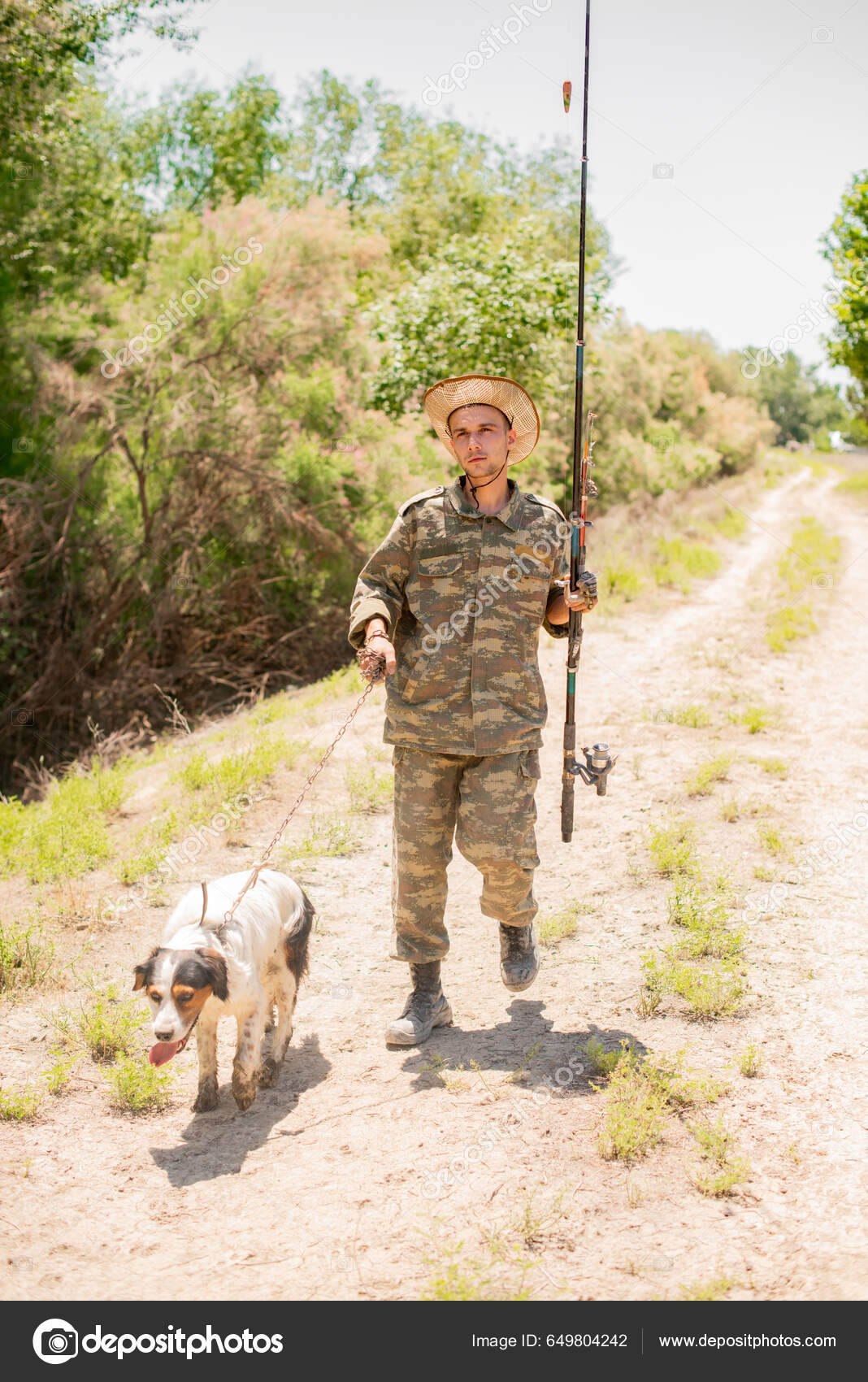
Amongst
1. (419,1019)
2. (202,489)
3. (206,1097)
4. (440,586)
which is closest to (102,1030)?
(206,1097)

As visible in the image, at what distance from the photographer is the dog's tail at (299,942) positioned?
12.6 ft

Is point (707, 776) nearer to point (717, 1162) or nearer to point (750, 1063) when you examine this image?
point (750, 1063)

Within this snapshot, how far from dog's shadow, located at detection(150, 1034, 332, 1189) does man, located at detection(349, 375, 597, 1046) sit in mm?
760

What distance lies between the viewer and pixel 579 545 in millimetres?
4039

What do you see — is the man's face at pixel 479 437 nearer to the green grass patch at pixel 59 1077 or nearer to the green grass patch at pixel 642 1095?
the green grass patch at pixel 642 1095

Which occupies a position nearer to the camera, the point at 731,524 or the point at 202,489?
the point at 202,489

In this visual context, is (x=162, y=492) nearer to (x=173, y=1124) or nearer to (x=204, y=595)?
(x=204, y=595)

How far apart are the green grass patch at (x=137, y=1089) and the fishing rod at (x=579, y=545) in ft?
5.74

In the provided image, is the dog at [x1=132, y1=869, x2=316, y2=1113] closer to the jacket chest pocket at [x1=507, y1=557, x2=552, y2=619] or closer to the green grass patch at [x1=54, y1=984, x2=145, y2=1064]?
the green grass patch at [x1=54, y1=984, x2=145, y2=1064]

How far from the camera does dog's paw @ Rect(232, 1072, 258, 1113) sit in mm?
3549

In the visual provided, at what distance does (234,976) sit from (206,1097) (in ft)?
1.97

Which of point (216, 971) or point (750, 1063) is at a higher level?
point (216, 971)

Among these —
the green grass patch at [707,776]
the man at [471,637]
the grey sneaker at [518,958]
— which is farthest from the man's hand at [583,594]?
the green grass patch at [707,776]
